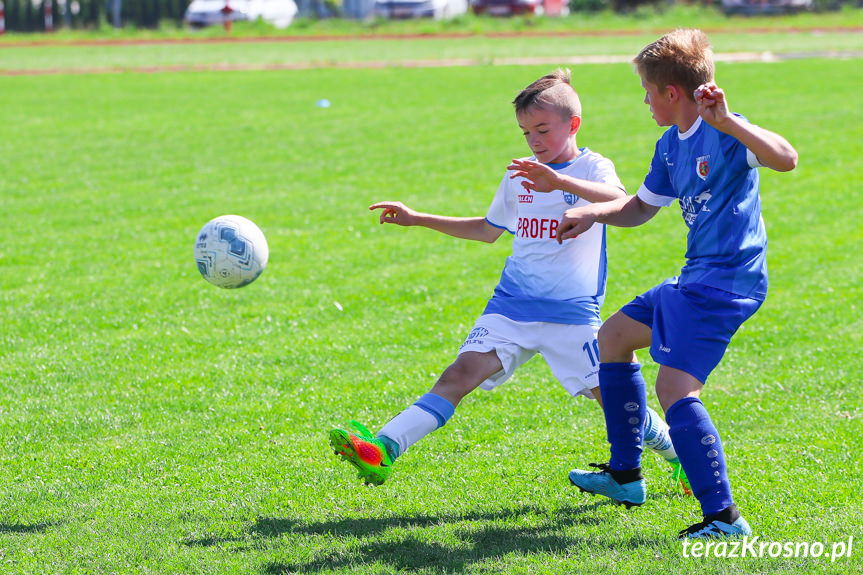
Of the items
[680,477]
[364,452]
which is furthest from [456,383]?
[680,477]

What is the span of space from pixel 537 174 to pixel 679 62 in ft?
2.10

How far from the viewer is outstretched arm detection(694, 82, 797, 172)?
3178 millimetres

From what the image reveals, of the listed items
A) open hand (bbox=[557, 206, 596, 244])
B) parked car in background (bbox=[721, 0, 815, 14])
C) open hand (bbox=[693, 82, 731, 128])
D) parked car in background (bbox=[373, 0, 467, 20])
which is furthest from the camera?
parked car in background (bbox=[373, 0, 467, 20])

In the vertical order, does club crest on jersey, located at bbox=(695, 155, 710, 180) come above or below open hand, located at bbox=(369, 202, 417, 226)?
above

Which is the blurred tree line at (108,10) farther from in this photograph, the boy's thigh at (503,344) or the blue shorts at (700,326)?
the blue shorts at (700,326)

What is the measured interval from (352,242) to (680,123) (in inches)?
214

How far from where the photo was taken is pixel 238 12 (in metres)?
37.8

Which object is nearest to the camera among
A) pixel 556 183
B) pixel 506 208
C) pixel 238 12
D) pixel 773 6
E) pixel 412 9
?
pixel 556 183

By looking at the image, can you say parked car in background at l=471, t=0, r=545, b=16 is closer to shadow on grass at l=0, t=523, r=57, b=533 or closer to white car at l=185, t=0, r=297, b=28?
white car at l=185, t=0, r=297, b=28

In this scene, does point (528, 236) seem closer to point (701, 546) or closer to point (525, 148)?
point (701, 546)

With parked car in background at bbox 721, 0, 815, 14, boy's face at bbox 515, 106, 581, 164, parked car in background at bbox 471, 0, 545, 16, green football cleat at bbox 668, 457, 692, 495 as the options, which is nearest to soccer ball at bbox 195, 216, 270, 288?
boy's face at bbox 515, 106, 581, 164

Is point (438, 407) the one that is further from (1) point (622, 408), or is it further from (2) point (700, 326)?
(2) point (700, 326)

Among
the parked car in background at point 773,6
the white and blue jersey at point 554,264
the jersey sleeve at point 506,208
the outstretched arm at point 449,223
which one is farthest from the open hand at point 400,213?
the parked car in background at point 773,6

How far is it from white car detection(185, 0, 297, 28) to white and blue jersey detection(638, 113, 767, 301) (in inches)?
1391
